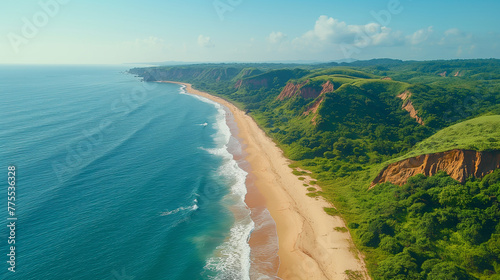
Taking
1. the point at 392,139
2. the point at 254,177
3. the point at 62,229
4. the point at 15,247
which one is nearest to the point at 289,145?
the point at 254,177

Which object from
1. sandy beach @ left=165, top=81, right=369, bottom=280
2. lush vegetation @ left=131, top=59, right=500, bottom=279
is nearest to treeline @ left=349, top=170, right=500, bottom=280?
lush vegetation @ left=131, top=59, right=500, bottom=279

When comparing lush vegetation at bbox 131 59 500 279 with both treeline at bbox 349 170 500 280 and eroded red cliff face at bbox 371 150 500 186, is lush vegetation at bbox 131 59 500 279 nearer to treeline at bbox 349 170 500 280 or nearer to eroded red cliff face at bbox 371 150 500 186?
treeline at bbox 349 170 500 280

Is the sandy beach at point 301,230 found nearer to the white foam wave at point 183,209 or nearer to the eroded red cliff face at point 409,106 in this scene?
the white foam wave at point 183,209

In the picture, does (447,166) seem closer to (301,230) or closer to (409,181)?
(409,181)

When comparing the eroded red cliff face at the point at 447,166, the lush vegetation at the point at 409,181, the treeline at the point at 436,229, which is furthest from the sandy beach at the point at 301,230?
the eroded red cliff face at the point at 447,166

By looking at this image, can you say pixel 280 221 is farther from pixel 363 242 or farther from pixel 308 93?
pixel 308 93

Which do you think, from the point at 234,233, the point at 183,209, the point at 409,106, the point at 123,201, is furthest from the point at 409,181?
the point at 409,106
